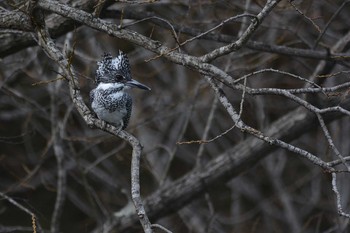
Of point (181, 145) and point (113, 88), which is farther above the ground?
point (181, 145)

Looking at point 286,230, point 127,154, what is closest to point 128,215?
point 127,154

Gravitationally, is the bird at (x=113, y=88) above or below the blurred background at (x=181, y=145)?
below

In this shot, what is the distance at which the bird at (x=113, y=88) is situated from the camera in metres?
3.30

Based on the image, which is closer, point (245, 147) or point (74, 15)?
point (74, 15)

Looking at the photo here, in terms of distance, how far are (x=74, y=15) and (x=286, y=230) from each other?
13.0 ft

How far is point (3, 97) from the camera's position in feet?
17.9

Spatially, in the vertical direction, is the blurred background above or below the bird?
above

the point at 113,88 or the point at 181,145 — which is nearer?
the point at 113,88

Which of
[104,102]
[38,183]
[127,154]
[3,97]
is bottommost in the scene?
[104,102]

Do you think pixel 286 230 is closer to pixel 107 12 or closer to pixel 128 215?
pixel 128 215

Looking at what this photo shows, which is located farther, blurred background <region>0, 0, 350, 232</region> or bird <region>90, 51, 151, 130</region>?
blurred background <region>0, 0, 350, 232</region>

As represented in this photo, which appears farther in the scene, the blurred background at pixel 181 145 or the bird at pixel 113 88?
the blurred background at pixel 181 145

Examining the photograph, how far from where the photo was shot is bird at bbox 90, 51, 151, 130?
3.30 metres

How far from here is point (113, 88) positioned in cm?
334
